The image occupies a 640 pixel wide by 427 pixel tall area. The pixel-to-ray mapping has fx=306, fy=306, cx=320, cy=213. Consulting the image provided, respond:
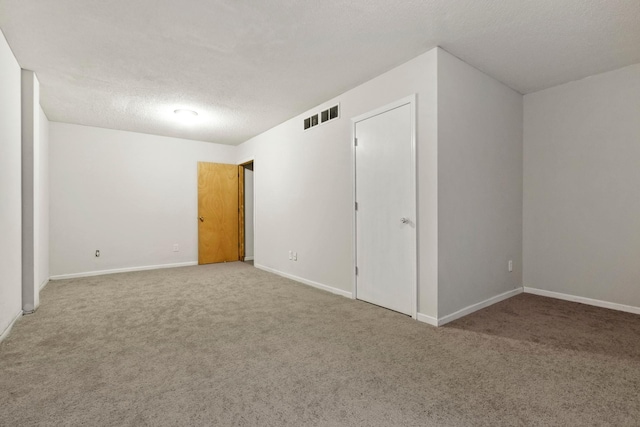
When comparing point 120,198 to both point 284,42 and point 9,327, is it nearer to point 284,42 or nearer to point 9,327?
point 9,327

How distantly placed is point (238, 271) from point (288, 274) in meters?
1.06

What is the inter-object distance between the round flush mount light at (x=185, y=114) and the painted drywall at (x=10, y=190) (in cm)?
168

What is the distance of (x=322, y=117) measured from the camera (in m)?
4.13

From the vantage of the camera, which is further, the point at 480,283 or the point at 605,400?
the point at 480,283

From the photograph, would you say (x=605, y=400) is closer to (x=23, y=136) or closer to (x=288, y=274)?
(x=288, y=274)

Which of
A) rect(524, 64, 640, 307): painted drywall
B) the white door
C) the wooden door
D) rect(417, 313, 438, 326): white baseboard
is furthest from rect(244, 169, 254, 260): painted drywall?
rect(524, 64, 640, 307): painted drywall

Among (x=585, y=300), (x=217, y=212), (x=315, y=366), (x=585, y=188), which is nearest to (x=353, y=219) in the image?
(x=315, y=366)

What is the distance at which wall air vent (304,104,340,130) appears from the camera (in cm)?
392

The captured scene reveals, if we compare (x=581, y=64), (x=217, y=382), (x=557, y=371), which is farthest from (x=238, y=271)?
(x=581, y=64)

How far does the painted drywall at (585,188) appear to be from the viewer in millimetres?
3154

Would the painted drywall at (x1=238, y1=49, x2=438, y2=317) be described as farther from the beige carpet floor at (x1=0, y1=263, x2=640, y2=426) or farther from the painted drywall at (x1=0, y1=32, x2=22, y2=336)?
the painted drywall at (x1=0, y1=32, x2=22, y2=336)

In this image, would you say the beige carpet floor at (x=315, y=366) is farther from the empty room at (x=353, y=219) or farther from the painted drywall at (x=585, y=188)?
the painted drywall at (x=585, y=188)

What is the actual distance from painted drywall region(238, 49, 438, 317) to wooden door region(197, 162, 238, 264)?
2.36ft

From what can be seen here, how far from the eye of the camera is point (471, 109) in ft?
10.3
